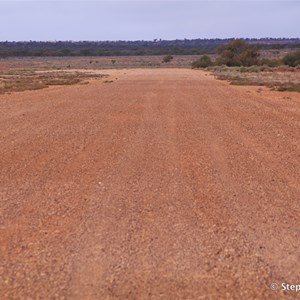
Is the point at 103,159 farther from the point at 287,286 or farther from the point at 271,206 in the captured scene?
the point at 287,286

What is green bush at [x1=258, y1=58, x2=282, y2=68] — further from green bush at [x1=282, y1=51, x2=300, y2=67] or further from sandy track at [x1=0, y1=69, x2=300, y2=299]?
sandy track at [x1=0, y1=69, x2=300, y2=299]

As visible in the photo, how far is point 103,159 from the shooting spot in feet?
38.7

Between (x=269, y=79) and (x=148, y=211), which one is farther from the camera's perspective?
(x=269, y=79)

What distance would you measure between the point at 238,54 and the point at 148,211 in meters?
89.5

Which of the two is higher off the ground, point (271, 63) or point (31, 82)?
point (31, 82)

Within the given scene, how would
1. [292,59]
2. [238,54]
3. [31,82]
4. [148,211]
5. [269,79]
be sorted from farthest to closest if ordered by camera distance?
[238,54], [292,59], [269,79], [31,82], [148,211]

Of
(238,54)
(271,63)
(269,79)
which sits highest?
(269,79)

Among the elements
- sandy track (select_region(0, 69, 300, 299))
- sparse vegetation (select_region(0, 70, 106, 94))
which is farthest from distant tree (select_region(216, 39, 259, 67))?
sandy track (select_region(0, 69, 300, 299))

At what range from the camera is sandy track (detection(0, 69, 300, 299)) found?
561 centimetres

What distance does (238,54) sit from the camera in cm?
9481

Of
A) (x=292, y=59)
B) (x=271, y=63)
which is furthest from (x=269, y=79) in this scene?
(x=292, y=59)

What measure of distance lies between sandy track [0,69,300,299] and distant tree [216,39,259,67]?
76040 mm

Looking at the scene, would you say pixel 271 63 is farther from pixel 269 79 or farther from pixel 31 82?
pixel 31 82

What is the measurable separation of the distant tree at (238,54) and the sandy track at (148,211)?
76.0 meters
